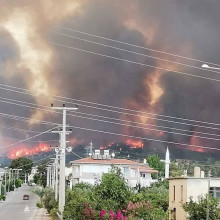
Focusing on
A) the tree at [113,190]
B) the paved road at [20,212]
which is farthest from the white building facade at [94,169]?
the tree at [113,190]

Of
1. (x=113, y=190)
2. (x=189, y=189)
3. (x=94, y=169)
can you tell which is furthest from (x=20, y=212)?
(x=94, y=169)

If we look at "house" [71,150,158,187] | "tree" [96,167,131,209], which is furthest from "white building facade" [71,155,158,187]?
"tree" [96,167,131,209]

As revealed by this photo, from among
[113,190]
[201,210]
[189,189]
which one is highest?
[113,190]

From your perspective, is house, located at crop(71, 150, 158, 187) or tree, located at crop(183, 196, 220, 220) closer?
tree, located at crop(183, 196, 220, 220)

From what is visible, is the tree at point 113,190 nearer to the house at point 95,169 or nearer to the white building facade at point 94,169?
the house at point 95,169

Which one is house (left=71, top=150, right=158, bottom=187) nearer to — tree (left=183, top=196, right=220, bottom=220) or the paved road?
the paved road

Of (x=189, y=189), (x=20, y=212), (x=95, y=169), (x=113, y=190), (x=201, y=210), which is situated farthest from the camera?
(x=95, y=169)

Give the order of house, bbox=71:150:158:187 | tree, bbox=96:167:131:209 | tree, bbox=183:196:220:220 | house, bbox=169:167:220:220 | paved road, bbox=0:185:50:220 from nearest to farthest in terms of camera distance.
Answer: tree, bbox=183:196:220:220
tree, bbox=96:167:131:209
house, bbox=169:167:220:220
paved road, bbox=0:185:50:220
house, bbox=71:150:158:187

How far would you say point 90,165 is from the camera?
143500 millimetres

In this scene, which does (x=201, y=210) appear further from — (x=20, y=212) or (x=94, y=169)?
(x=94, y=169)

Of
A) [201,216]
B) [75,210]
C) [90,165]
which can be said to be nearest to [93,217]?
[75,210]

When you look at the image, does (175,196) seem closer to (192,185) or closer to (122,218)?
(192,185)

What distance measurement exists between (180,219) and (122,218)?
2793cm

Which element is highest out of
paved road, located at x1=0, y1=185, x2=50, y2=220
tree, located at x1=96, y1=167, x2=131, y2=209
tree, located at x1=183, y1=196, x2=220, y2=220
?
tree, located at x1=96, y1=167, x2=131, y2=209
